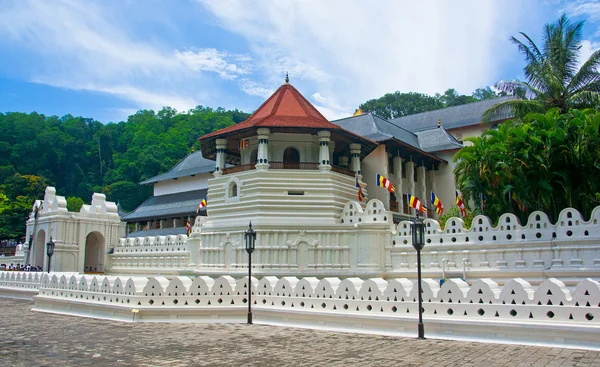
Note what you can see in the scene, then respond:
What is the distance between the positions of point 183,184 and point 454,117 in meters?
24.6

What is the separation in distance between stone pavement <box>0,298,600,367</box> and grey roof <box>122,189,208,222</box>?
3056cm

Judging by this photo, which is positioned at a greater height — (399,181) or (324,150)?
(324,150)

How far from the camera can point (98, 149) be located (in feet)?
312

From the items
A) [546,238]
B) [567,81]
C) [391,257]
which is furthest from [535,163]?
[567,81]

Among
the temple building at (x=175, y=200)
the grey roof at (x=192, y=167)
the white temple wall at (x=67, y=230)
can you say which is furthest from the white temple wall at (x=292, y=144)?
the grey roof at (x=192, y=167)

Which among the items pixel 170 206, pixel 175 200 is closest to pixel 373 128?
pixel 170 206

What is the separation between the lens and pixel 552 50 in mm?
24969

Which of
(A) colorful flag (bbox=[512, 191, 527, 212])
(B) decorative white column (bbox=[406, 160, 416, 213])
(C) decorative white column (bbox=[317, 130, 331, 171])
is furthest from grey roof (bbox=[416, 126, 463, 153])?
(A) colorful flag (bbox=[512, 191, 527, 212])

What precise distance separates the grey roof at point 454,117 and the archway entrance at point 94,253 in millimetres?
26936

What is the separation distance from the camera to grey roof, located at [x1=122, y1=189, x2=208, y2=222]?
44522 millimetres

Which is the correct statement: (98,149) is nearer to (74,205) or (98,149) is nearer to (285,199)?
(74,205)

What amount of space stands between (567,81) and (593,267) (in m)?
11.4

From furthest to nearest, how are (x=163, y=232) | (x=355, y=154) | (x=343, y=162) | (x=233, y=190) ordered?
(x=163, y=232) < (x=343, y=162) < (x=355, y=154) < (x=233, y=190)

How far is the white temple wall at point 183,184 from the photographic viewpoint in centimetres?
4700
